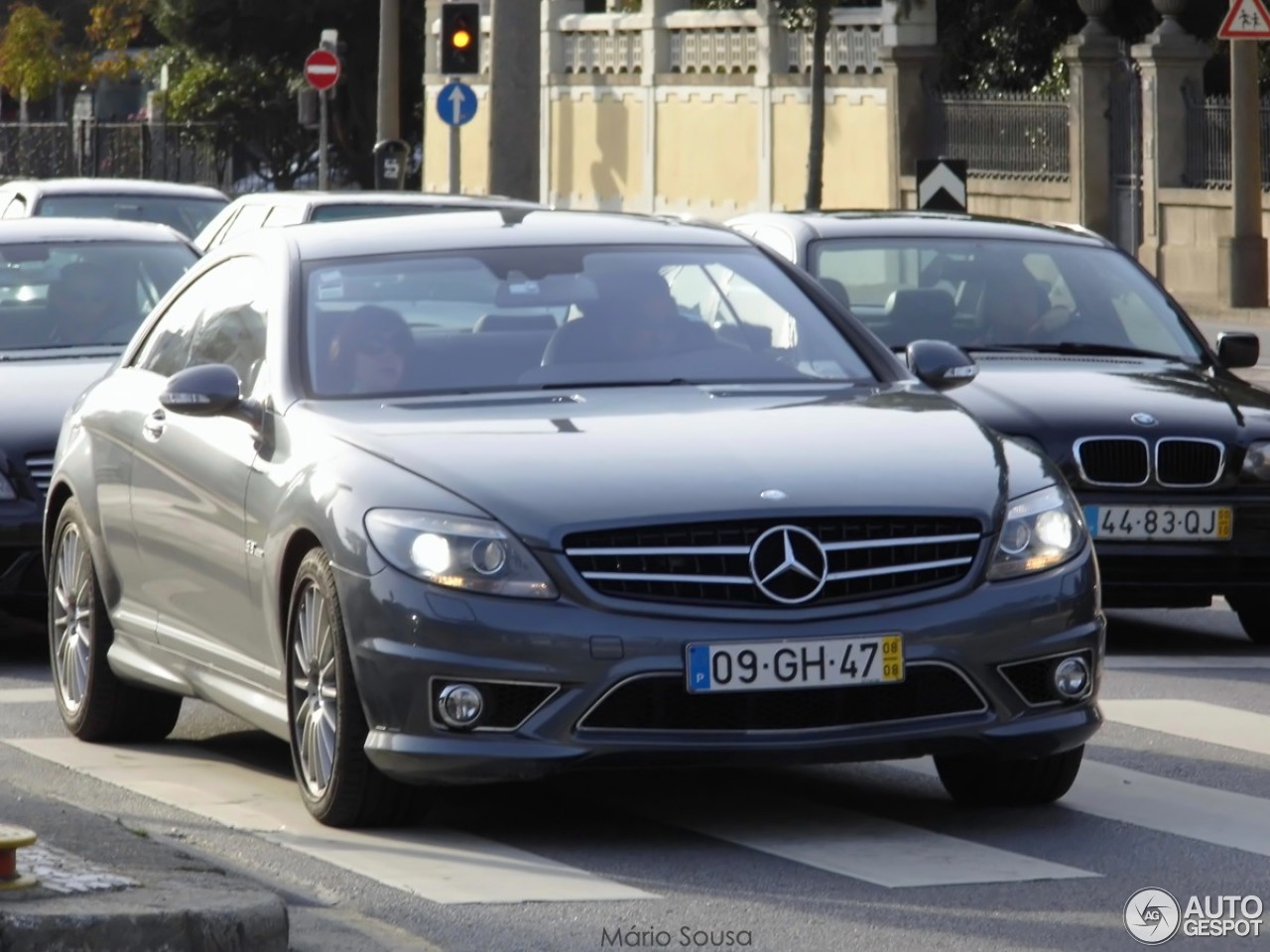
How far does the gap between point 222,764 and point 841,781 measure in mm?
1728

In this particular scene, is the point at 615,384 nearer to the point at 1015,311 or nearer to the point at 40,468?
the point at 40,468

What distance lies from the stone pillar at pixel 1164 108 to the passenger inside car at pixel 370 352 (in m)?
28.5

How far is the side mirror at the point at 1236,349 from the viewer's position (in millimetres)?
12109

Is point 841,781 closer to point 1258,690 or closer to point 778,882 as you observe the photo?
point 778,882

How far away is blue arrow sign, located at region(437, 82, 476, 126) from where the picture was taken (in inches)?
1216

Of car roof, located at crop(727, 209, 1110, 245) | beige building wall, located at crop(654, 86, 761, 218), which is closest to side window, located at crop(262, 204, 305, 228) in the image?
car roof, located at crop(727, 209, 1110, 245)

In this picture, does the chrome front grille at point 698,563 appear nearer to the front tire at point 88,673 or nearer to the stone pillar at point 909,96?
the front tire at point 88,673

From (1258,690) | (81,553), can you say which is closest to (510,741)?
(81,553)

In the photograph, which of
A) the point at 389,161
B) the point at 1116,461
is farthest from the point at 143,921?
the point at 389,161

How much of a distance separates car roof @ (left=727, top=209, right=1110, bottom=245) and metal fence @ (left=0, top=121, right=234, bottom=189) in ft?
180

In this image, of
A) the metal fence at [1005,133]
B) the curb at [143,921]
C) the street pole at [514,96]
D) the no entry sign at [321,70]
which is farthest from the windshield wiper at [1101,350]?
the no entry sign at [321,70]

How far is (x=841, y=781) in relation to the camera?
810 cm

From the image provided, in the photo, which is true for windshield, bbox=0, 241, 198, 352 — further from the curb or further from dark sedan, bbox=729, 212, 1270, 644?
the curb

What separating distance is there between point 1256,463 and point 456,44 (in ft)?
62.2
